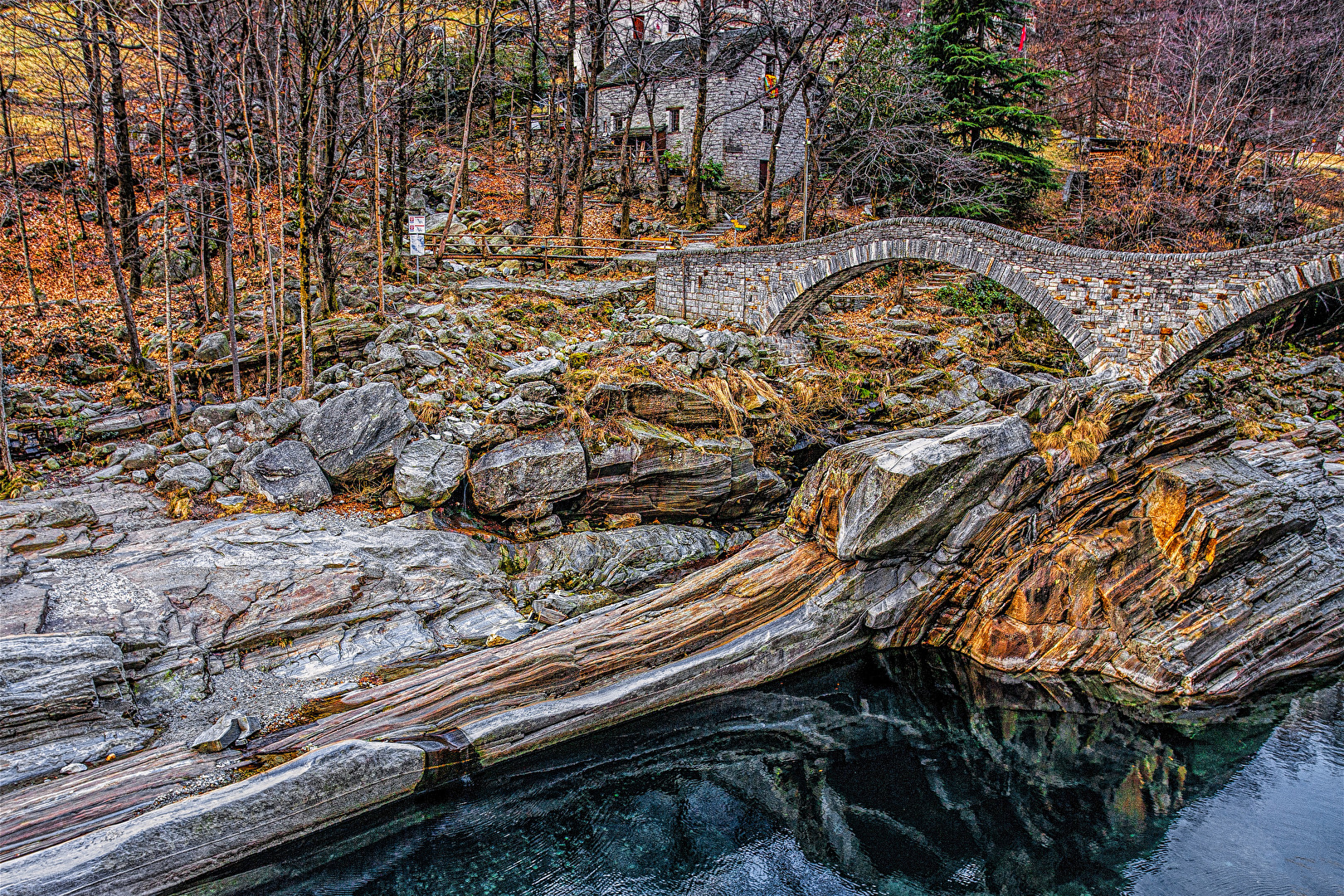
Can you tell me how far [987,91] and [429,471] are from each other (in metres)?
21.7

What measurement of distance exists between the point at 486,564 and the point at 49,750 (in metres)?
5.11

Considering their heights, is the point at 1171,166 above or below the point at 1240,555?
above

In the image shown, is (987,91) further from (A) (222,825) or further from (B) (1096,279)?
(A) (222,825)

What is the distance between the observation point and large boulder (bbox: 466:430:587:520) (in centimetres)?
1175

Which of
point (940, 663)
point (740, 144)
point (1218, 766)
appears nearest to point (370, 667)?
point (940, 663)

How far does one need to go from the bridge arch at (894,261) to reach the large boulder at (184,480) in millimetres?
13156

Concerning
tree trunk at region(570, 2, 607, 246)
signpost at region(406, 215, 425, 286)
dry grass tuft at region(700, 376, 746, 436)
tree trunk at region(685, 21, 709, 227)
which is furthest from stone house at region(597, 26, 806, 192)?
dry grass tuft at region(700, 376, 746, 436)

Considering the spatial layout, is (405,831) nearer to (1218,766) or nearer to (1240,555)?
(1218,766)

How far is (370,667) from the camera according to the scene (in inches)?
349

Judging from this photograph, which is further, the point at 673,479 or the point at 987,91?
the point at 987,91

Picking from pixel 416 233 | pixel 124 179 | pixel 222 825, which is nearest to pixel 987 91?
pixel 416 233

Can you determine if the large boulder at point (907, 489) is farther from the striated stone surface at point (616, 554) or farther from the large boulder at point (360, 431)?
the large boulder at point (360, 431)

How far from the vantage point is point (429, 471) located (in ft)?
38.1

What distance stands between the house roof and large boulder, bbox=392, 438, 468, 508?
1918cm
